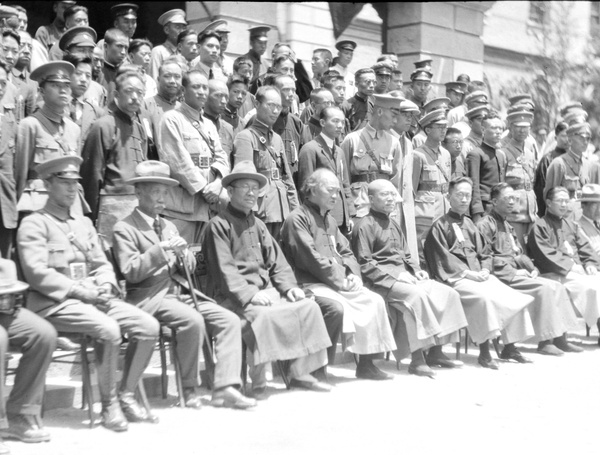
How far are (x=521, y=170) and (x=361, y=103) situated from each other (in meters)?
2.09

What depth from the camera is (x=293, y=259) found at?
29.2 feet

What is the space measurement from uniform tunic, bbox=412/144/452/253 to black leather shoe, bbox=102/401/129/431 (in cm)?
488

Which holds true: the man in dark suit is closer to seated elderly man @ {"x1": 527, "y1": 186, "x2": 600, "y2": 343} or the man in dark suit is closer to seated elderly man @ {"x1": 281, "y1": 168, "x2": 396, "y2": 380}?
seated elderly man @ {"x1": 281, "y1": 168, "x2": 396, "y2": 380}

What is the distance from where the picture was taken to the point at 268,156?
934cm

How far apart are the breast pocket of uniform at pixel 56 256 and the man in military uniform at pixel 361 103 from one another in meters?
5.58

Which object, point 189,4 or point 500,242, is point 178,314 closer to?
point 500,242

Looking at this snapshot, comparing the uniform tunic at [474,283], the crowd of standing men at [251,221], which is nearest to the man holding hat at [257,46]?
the crowd of standing men at [251,221]

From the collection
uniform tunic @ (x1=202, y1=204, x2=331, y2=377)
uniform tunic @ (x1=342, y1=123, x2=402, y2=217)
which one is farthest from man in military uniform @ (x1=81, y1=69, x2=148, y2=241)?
uniform tunic @ (x1=342, y1=123, x2=402, y2=217)

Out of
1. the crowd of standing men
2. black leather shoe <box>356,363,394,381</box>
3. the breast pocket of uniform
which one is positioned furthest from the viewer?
black leather shoe <box>356,363,394,381</box>

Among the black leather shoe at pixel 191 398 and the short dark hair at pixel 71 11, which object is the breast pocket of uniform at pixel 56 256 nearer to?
the black leather shoe at pixel 191 398

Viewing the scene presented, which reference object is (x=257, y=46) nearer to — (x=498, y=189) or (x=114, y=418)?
(x=498, y=189)

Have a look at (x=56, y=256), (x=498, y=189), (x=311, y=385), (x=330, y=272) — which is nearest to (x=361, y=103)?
(x=498, y=189)

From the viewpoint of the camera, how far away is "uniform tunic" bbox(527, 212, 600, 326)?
1091cm

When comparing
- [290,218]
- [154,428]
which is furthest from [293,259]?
[154,428]
